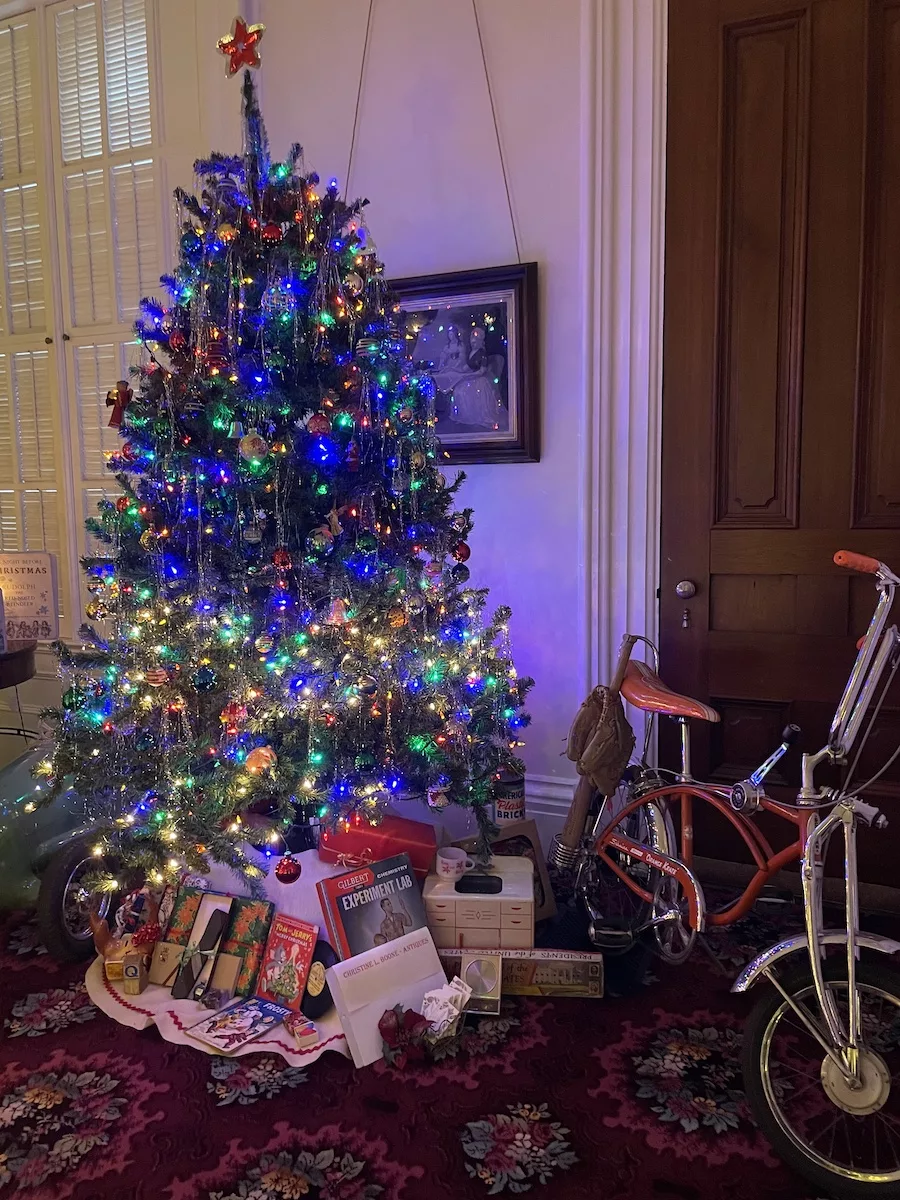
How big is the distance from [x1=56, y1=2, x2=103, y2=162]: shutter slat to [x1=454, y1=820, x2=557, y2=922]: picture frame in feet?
10.1

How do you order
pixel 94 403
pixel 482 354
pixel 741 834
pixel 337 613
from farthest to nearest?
1. pixel 94 403
2. pixel 482 354
3. pixel 337 613
4. pixel 741 834

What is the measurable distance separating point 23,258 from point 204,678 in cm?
248

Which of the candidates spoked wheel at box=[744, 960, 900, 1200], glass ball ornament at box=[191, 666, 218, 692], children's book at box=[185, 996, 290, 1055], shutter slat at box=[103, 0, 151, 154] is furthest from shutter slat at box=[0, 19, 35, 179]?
spoked wheel at box=[744, 960, 900, 1200]

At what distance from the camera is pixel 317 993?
1.91 m

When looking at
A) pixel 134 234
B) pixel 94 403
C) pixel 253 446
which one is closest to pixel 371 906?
pixel 253 446

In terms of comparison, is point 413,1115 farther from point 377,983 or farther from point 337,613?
point 337,613

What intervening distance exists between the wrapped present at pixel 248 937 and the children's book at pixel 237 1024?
5cm

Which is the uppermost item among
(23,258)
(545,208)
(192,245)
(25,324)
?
(23,258)

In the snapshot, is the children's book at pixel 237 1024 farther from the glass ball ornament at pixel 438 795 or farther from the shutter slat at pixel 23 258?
the shutter slat at pixel 23 258

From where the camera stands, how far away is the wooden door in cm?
218

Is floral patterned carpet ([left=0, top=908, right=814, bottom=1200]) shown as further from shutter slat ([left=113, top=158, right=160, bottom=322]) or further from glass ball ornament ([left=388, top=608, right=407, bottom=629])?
shutter slat ([left=113, top=158, right=160, bottom=322])

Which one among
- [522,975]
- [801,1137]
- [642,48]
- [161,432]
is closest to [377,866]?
[522,975]

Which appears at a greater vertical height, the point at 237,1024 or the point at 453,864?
the point at 453,864

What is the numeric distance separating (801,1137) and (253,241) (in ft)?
7.57
